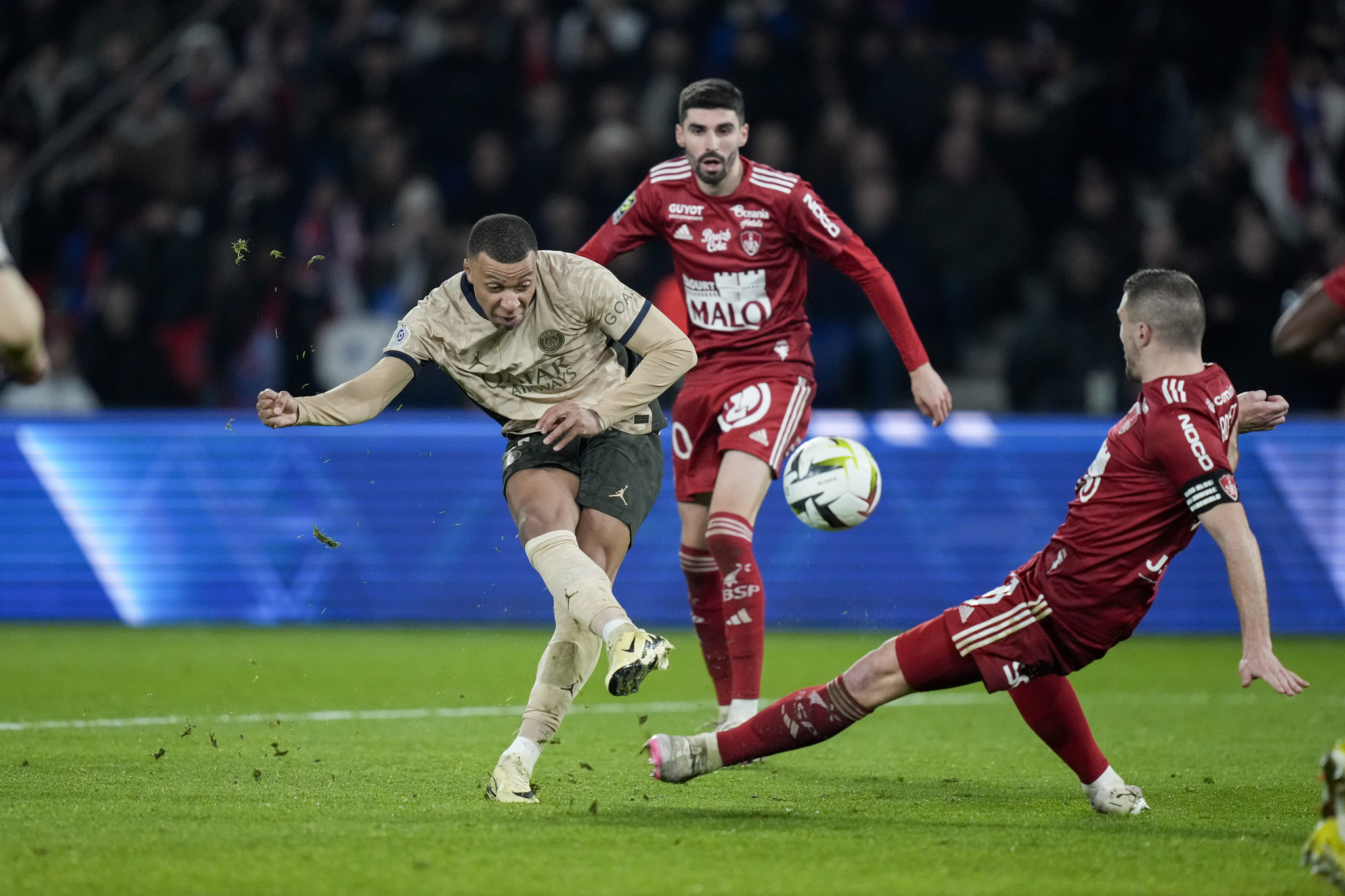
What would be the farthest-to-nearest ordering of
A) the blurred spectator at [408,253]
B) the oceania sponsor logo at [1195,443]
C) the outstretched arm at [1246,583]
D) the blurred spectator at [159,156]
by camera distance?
the blurred spectator at [159,156] < the blurred spectator at [408,253] < the oceania sponsor logo at [1195,443] < the outstretched arm at [1246,583]

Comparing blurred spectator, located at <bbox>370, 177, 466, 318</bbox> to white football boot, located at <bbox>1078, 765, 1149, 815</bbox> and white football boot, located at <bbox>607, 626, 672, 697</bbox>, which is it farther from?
white football boot, located at <bbox>1078, 765, 1149, 815</bbox>

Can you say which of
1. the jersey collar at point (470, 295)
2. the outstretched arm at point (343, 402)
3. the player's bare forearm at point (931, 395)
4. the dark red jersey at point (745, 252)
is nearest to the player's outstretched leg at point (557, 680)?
the outstretched arm at point (343, 402)

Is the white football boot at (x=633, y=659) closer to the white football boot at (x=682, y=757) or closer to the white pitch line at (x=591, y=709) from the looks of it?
the white football boot at (x=682, y=757)

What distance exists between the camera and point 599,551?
5.54 m

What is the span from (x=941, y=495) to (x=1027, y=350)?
1651 mm

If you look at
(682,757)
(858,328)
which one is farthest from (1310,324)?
(858,328)

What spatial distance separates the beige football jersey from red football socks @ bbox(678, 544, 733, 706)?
4.62ft

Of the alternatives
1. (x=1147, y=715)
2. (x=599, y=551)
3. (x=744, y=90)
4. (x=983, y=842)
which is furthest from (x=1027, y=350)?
(x=983, y=842)

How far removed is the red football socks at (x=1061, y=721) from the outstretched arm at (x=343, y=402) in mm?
2350

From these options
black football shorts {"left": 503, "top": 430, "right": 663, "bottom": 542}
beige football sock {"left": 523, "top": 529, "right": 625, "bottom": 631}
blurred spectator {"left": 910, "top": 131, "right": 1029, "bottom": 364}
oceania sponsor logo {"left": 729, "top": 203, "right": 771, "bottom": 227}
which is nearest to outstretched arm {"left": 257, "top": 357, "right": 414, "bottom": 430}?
black football shorts {"left": 503, "top": 430, "right": 663, "bottom": 542}

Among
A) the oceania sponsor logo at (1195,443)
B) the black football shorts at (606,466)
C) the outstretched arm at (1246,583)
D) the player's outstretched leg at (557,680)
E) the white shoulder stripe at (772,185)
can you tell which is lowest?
the player's outstretched leg at (557,680)

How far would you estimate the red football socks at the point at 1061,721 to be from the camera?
506 centimetres

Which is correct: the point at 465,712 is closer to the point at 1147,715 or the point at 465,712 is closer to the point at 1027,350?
the point at 1147,715

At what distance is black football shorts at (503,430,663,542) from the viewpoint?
5.59 m
